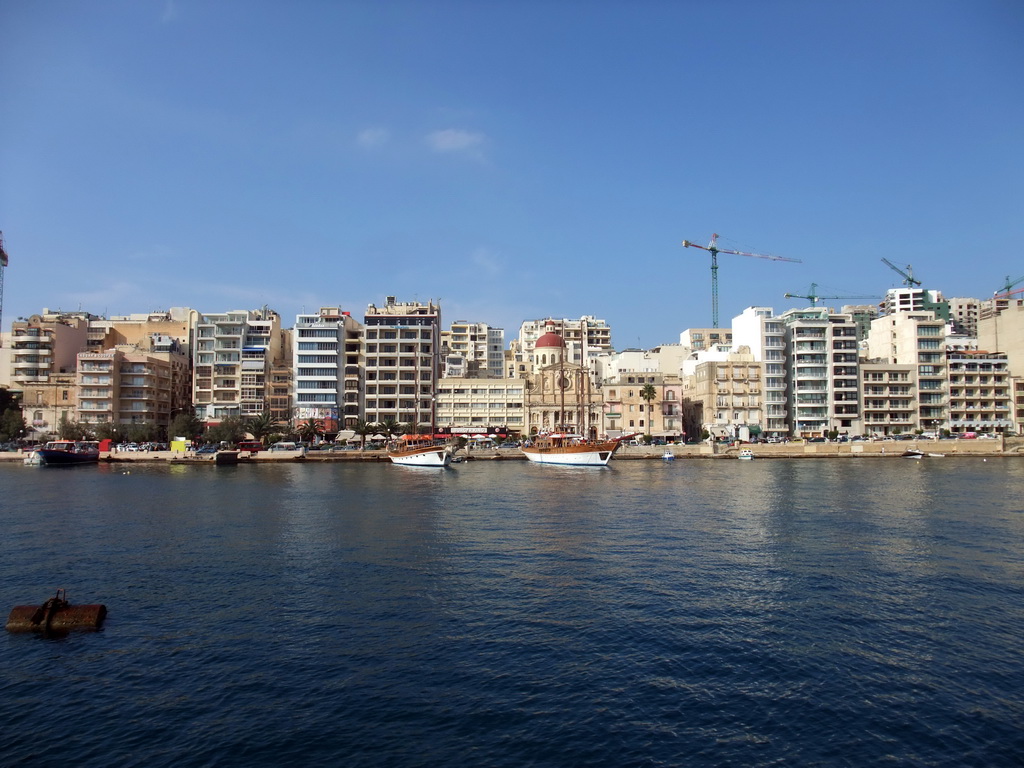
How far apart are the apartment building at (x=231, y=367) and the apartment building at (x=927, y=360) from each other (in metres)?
111

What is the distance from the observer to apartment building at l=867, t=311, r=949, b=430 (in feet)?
399

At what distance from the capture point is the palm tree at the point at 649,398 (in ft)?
394

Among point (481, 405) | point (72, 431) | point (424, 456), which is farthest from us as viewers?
point (481, 405)

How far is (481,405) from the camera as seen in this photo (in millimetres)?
126688

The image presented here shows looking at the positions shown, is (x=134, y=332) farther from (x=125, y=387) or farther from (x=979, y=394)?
(x=979, y=394)

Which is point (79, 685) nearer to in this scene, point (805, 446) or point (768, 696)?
point (768, 696)

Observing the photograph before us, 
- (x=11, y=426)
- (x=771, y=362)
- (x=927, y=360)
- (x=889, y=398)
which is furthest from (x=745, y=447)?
(x=11, y=426)

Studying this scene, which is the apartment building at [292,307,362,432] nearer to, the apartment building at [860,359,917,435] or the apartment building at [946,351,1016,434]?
the apartment building at [860,359,917,435]

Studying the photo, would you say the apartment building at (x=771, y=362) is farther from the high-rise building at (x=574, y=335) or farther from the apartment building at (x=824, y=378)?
the high-rise building at (x=574, y=335)

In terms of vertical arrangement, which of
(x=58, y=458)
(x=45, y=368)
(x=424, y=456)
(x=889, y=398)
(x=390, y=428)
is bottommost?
(x=58, y=458)

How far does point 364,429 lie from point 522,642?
94555mm

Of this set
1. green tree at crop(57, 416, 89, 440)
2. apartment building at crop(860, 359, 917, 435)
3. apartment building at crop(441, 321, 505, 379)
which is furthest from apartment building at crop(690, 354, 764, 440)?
green tree at crop(57, 416, 89, 440)

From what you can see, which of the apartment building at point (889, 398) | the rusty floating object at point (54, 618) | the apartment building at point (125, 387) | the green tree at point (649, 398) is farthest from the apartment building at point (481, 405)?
the rusty floating object at point (54, 618)

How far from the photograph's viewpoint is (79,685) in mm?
18328
